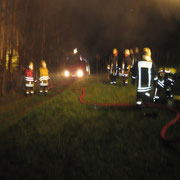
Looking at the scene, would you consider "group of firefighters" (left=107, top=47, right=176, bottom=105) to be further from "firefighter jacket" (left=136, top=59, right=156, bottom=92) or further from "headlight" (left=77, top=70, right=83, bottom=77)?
"headlight" (left=77, top=70, right=83, bottom=77)

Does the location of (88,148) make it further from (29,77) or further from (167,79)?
(29,77)

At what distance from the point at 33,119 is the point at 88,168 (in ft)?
10.2

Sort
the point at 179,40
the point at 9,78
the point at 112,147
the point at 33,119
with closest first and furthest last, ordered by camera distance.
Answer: the point at 112,147
the point at 33,119
the point at 9,78
the point at 179,40

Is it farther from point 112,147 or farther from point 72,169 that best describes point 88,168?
point 112,147

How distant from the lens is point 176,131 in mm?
4148

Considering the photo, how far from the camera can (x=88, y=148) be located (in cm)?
341

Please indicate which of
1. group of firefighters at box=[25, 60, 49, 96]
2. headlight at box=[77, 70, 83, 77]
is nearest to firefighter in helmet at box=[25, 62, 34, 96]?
group of firefighters at box=[25, 60, 49, 96]

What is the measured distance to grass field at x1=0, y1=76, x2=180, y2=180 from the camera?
105 inches

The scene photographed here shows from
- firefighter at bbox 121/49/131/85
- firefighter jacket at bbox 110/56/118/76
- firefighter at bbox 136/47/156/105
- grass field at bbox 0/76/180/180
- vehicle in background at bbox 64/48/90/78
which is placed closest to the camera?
grass field at bbox 0/76/180/180

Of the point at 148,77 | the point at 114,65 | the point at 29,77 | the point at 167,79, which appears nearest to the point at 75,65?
the point at 114,65

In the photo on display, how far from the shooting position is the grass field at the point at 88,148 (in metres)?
2.68

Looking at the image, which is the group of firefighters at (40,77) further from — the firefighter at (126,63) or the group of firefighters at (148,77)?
the firefighter at (126,63)

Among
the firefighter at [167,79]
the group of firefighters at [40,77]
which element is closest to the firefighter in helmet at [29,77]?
the group of firefighters at [40,77]

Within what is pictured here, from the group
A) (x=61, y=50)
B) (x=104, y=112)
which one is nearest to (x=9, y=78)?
(x=104, y=112)
